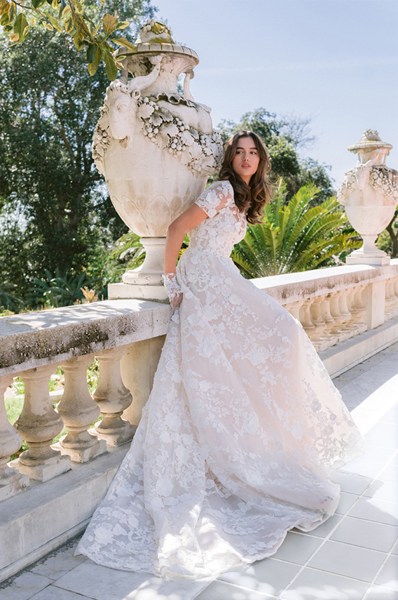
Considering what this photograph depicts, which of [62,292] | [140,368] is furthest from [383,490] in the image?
[62,292]

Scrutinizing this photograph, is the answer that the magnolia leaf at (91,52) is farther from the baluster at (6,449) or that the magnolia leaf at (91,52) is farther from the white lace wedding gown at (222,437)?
the baluster at (6,449)

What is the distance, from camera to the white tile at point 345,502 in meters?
2.94

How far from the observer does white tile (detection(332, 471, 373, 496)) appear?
3.16 m

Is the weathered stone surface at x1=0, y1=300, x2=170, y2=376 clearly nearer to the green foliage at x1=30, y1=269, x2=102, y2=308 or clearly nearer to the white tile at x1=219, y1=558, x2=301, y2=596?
the white tile at x1=219, y1=558, x2=301, y2=596

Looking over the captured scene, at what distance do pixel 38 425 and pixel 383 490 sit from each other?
5.45 ft

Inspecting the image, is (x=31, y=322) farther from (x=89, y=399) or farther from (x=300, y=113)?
(x=300, y=113)

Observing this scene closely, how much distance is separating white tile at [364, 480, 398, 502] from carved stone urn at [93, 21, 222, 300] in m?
→ 1.36

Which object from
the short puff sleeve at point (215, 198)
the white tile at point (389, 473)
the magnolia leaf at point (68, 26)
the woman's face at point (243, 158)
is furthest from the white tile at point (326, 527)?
the magnolia leaf at point (68, 26)

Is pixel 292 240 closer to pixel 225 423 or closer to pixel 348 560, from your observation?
pixel 225 423

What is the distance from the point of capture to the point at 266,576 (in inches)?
93.5

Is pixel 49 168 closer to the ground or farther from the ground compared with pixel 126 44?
farther from the ground

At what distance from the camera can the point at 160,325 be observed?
309 cm

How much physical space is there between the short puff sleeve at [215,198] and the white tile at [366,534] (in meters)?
1.50

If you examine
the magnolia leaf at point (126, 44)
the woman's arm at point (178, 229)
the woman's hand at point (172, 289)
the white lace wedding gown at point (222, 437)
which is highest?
the magnolia leaf at point (126, 44)
